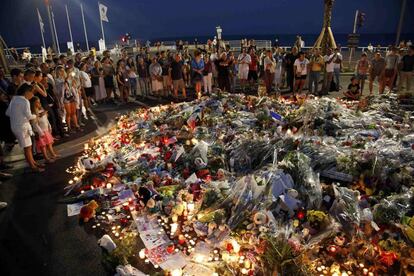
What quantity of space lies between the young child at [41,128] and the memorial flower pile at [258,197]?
38.1 inches

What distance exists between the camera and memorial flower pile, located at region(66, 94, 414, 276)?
4.20 meters

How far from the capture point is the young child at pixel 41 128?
23.5 ft

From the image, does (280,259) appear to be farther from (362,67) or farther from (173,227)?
(362,67)

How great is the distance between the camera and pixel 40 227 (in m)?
5.38

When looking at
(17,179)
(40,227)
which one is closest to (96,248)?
(40,227)

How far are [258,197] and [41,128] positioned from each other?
222 inches

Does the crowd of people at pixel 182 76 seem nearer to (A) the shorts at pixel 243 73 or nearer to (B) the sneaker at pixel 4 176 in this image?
(A) the shorts at pixel 243 73

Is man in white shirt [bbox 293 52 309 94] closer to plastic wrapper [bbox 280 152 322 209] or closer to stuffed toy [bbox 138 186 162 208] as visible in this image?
plastic wrapper [bbox 280 152 322 209]

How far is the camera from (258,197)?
16.8 ft

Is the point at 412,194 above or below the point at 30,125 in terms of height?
below

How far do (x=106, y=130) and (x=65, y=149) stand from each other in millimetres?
1753

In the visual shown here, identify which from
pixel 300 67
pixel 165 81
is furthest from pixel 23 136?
pixel 300 67

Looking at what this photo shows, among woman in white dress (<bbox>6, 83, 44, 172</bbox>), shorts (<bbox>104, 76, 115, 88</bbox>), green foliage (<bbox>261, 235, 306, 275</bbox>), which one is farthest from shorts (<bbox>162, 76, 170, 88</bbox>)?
green foliage (<bbox>261, 235, 306, 275</bbox>)

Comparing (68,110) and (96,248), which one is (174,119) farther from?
(96,248)
